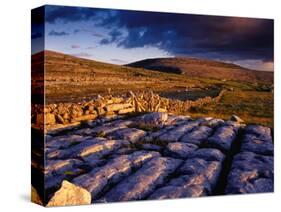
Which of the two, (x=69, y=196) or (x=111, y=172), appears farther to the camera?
(x=111, y=172)

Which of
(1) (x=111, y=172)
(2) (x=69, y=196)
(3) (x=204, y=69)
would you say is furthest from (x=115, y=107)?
(3) (x=204, y=69)

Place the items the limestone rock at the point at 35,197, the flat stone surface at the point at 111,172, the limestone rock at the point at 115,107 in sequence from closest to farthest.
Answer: the flat stone surface at the point at 111,172
the limestone rock at the point at 35,197
the limestone rock at the point at 115,107

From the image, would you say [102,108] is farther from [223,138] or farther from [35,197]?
[223,138]

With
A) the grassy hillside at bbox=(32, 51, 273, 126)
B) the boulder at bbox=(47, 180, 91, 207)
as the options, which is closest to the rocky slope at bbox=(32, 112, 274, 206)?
the boulder at bbox=(47, 180, 91, 207)

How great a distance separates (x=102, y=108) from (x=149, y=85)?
4.08 feet

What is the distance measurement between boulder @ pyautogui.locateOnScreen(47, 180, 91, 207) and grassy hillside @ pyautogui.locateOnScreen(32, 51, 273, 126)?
175 centimetres

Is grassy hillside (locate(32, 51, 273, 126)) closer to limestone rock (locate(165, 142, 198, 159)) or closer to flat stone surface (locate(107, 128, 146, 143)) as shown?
flat stone surface (locate(107, 128, 146, 143))

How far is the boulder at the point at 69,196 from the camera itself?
1391cm

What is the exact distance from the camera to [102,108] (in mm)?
15180

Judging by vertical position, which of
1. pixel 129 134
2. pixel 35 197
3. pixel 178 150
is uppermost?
pixel 129 134

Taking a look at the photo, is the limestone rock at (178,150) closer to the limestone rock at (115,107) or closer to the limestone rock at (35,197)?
the limestone rock at (115,107)

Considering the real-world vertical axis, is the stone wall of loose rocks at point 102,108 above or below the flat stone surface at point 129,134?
above

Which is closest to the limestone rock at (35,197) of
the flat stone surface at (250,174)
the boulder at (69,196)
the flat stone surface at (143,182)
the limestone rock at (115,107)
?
the boulder at (69,196)

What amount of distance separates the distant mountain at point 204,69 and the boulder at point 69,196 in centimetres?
314
